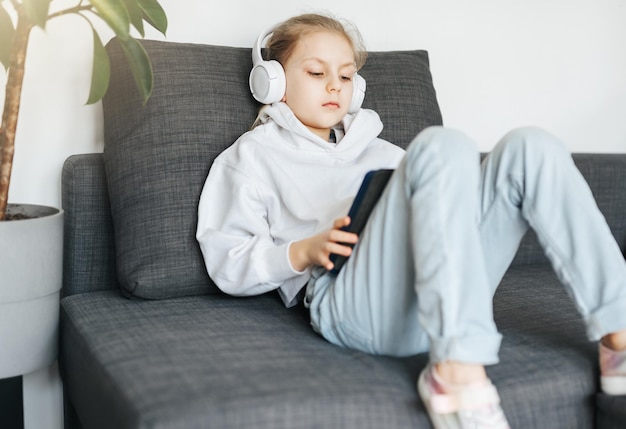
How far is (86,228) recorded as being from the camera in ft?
5.24

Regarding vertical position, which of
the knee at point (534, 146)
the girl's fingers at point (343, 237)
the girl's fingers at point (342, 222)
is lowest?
the girl's fingers at point (343, 237)

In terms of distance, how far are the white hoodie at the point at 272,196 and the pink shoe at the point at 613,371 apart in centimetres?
50

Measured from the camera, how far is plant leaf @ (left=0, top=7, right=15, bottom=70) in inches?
55.5

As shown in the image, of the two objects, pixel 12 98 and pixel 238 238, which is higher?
pixel 12 98

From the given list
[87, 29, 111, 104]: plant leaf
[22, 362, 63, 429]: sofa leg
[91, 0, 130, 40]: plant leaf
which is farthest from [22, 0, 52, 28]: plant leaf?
[22, 362, 63, 429]: sofa leg

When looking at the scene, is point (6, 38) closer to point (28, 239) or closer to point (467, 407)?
point (28, 239)

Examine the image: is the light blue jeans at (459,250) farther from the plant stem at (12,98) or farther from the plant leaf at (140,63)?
the plant stem at (12,98)

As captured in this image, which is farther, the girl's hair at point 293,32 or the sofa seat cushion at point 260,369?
the girl's hair at point 293,32

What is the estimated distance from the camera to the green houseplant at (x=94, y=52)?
1267mm

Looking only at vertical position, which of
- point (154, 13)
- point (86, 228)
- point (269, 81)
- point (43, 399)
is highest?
point (154, 13)

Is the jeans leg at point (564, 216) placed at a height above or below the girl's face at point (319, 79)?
below

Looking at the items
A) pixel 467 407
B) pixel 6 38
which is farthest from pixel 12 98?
pixel 467 407

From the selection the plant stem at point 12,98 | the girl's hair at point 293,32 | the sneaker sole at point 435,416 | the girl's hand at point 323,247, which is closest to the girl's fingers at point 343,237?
the girl's hand at point 323,247

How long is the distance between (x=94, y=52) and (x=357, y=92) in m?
0.52
